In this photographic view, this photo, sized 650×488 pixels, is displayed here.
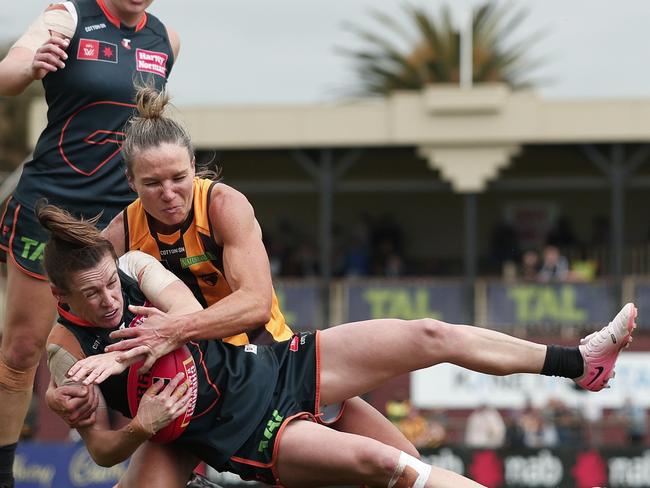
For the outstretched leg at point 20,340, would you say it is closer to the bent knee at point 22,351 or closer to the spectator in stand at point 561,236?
the bent knee at point 22,351

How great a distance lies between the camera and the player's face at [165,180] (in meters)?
4.87

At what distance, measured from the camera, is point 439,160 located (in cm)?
2258

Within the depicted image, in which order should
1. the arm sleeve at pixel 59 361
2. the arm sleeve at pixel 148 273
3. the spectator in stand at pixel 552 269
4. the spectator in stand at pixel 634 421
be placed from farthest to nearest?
the spectator in stand at pixel 552 269
the spectator in stand at pixel 634 421
the arm sleeve at pixel 148 273
the arm sleeve at pixel 59 361

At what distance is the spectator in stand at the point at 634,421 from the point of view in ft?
53.9

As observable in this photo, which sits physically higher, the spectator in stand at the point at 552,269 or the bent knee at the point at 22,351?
the bent knee at the point at 22,351

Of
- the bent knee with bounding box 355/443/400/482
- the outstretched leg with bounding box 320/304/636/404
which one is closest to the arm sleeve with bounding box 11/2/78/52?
the outstretched leg with bounding box 320/304/636/404

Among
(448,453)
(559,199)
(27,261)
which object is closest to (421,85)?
(559,199)

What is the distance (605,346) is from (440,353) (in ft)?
2.26

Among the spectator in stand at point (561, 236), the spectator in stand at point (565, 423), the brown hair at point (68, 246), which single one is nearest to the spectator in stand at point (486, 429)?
the spectator in stand at point (565, 423)

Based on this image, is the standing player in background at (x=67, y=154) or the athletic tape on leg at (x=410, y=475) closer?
the athletic tape on leg at (x=410, y=475)

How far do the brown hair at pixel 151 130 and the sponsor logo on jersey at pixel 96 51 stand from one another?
46 centimetres

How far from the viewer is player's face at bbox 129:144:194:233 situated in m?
4.87

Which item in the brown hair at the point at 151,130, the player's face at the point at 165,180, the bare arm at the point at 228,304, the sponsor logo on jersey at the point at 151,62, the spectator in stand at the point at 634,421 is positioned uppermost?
the sponsor logo on jersey at the point at 151,62

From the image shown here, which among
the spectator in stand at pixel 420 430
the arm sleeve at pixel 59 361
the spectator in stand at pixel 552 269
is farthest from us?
the spectator in stand at pixel 552 269
